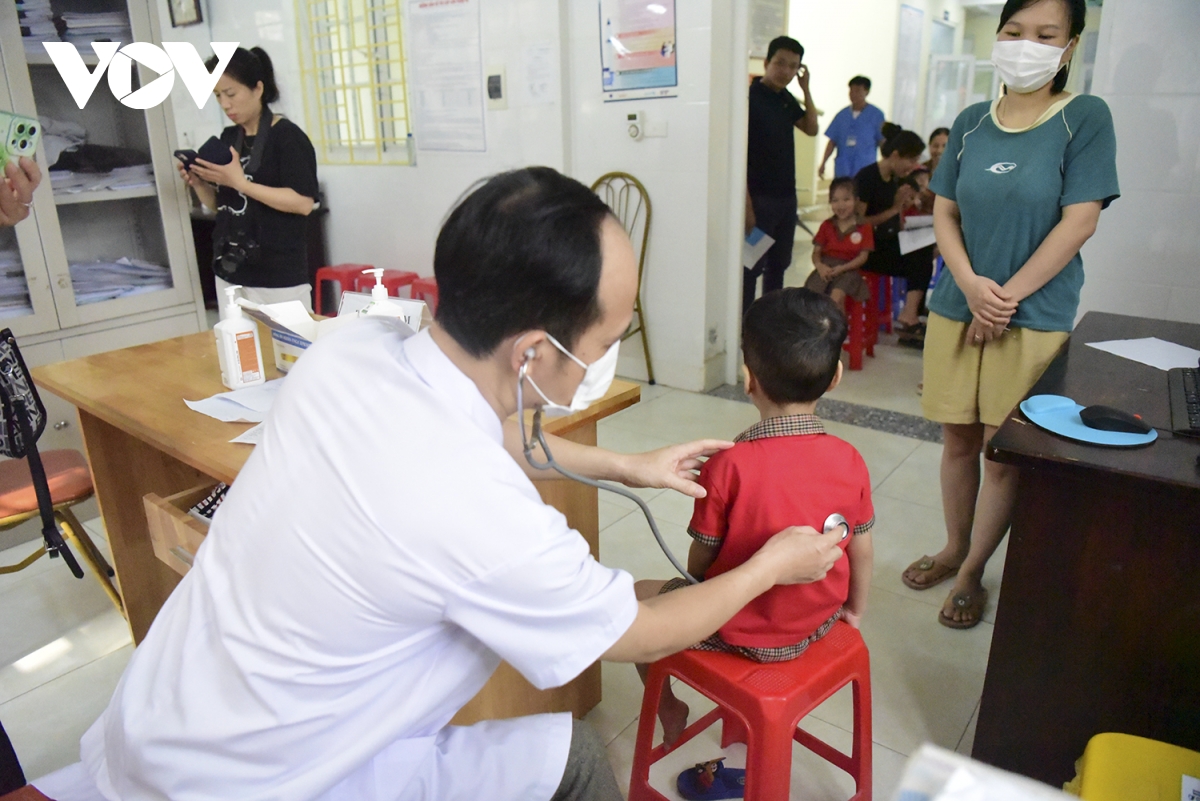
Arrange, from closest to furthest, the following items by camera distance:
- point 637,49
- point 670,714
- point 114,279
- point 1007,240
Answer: point 670,714
point 1007,240
point 114,279
point 637,49

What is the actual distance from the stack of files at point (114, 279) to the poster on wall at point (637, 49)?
197cm

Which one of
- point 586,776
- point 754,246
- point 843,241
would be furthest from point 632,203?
point 586,776

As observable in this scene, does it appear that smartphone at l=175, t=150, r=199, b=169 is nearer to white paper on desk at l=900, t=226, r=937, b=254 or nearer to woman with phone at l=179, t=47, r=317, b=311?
woman with phone at l=179, t=47, r=317, b=311

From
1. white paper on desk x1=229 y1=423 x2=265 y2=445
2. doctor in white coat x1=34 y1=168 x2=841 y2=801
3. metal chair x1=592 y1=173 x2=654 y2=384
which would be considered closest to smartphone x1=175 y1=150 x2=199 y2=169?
white paper on desk x1=229 y1=423 x2=265 y2=445

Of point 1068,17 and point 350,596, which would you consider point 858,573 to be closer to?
point 350,596

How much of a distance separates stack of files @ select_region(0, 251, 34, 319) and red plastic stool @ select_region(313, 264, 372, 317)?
1.82 meters

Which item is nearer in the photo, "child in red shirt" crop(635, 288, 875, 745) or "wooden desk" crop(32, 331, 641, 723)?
"child in red shirt" crop(635, 288, 875, 745)

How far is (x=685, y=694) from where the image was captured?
179cm

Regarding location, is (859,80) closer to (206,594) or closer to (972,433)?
(972,433)

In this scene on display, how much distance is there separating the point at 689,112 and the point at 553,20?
0.78 meters

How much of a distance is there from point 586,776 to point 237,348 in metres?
1.07

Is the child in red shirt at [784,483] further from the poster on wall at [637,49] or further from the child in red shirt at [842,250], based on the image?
the child in red shirt at [842,250]

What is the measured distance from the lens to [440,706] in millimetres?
904

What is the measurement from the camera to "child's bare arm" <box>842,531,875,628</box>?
4.09 feet
